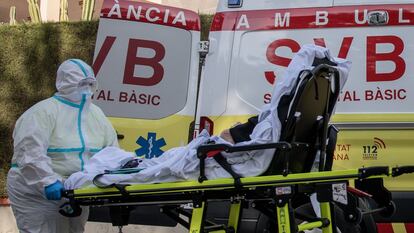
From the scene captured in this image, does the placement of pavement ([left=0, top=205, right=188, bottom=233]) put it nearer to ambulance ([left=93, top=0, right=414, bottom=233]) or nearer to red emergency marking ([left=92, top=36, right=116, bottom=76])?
ambulance ([left=93, top=0, right=414, bottom=233])

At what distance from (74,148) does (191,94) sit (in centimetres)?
150

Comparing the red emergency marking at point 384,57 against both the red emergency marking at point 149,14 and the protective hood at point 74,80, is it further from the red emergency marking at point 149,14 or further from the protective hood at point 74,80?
the protective hood at point 74,80

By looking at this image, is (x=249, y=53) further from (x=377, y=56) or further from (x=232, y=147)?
(x=232, y=147)

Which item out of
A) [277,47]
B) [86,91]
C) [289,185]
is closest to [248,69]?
[277,47]

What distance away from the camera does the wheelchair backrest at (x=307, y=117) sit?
2.97m

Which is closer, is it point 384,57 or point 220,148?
point 220,148

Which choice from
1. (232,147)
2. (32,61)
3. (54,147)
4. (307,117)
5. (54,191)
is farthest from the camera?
(32,61)

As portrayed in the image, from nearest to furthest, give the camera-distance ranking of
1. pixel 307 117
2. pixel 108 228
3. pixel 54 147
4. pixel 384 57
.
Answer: pixel 307 117 → pixel 54 147 → pixel 384 57 → pixel 108 228

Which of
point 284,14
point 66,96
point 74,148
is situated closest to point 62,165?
point 74,148

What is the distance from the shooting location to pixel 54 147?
3.63 meters

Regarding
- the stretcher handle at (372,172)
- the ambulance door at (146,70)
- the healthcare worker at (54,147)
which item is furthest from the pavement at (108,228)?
the stretcher handle at (372,172)

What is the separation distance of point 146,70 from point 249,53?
0.96m

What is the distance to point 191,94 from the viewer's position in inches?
195

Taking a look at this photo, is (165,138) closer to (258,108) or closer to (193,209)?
(258,108)
